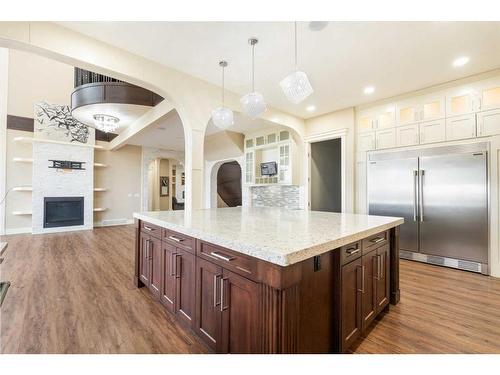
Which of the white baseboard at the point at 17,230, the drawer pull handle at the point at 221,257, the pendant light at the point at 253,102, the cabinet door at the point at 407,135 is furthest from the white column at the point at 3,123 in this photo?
the cabinet door at the point at 407,135

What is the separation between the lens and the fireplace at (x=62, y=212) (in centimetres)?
642

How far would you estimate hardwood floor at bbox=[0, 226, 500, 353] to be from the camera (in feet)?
5.75

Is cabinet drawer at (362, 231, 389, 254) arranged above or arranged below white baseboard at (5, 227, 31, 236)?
above

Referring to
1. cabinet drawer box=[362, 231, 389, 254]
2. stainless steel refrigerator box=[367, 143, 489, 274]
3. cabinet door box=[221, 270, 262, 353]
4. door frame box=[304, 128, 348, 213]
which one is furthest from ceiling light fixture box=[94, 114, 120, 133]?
stainless steel refrigerator box=[367, 143, 489, 274]

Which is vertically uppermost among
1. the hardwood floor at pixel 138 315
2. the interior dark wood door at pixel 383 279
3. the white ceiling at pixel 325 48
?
the white ceiling at pixel 325 48

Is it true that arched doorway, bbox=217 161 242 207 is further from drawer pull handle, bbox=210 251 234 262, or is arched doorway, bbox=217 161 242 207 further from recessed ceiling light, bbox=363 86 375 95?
drawer pull handle, bbox=210 251 234 262

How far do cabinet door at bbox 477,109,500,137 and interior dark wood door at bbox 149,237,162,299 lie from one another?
4.52 m

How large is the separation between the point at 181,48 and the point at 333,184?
4.84 meters

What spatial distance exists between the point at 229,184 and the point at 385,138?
6.53 meters

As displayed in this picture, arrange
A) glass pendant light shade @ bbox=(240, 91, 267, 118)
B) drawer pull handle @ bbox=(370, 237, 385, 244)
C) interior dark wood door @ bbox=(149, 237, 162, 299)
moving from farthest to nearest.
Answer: glass pendant light shade @ bbox=(240, 91, 267, 118) → interior dark wood door @ bbox=(149, 237, 162, 299) → drawer pull handle @ bbox=(370, 237, 385, 244)

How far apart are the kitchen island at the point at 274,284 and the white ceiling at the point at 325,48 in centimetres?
195

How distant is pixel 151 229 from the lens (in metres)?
2.45

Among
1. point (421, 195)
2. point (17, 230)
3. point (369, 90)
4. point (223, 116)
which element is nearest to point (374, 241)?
point (223, 116)

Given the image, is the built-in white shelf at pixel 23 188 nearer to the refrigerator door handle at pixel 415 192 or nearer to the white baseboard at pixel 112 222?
the white baseboard at pixel 112 222
